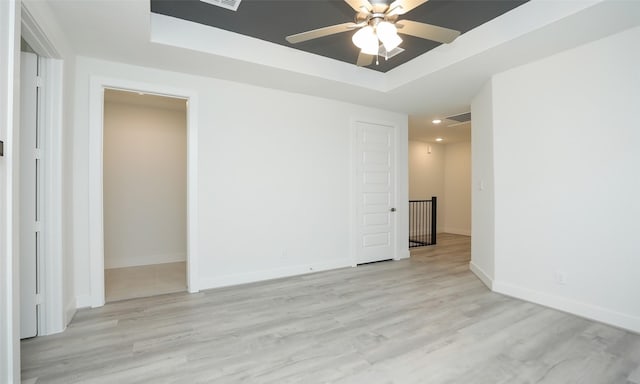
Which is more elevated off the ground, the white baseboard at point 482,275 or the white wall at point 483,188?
the white wall at point 483,188

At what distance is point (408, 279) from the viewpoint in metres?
3.90

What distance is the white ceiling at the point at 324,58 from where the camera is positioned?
2.25 metres

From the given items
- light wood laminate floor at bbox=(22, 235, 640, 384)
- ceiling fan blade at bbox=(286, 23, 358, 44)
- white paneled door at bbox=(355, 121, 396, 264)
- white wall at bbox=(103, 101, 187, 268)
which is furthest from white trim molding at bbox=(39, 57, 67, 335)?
white paneled door at bbox=(355, 121, 396, 264)

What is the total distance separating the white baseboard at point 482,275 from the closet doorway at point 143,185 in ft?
13.6

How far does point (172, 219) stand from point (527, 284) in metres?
5.25

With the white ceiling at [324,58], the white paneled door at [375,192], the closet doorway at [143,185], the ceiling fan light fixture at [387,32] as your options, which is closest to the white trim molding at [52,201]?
the white ceiling at [324,58]

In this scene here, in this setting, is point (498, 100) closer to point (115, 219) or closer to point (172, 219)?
point (172, 219)

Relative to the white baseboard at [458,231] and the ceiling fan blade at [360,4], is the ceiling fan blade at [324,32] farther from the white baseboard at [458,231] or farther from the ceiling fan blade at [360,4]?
the white baseboard at [458,231]

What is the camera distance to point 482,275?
3.80 m

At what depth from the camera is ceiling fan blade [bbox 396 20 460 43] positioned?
198 centimetres

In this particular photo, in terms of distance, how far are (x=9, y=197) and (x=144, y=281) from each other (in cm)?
271

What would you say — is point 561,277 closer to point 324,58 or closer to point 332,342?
point 332,342

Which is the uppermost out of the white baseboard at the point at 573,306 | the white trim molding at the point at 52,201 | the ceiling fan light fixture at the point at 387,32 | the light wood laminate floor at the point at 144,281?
the ceiling fan light fixture at the point at 387,32

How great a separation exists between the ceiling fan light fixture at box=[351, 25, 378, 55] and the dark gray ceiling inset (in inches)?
24.9
